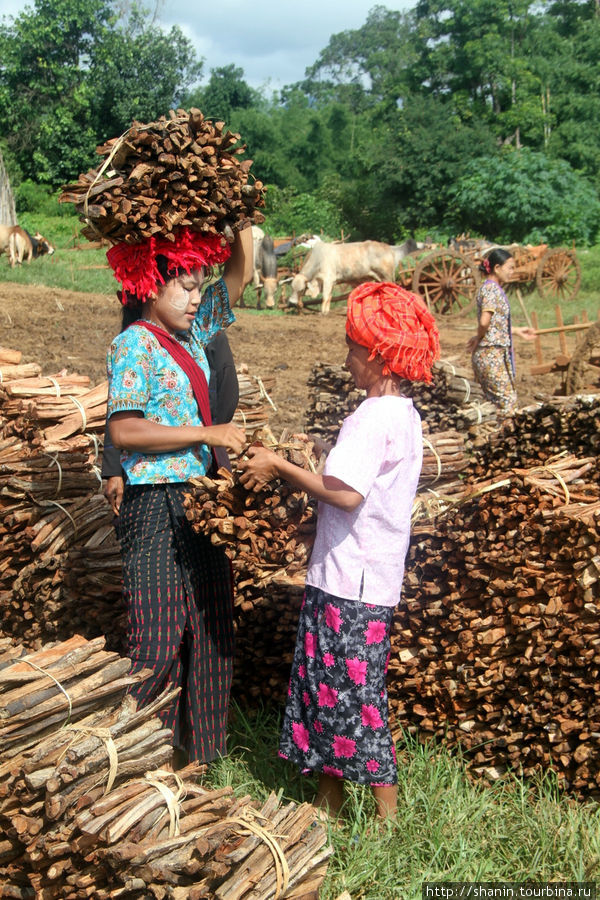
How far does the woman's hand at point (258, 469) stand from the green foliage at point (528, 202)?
73.2 ft

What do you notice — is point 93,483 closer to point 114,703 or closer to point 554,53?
point 114,703

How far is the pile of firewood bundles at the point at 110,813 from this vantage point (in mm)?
2072

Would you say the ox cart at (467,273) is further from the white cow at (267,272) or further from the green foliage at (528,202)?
the green foliage at (528,202)

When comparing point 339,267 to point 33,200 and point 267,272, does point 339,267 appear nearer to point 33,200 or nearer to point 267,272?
point 267,272

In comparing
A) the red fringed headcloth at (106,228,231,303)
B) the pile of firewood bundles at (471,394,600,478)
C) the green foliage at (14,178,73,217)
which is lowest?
the pile of firewood bundles at (471,394,600,478)

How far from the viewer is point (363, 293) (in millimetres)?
2646

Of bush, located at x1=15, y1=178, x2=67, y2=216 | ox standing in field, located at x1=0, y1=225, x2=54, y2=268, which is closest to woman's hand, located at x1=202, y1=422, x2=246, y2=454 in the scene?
ox standing in field, located at x1=0, y1=225, x2=54, y2=268

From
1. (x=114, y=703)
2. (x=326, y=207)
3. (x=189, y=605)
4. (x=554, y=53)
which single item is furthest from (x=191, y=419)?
(x=554, y=53)

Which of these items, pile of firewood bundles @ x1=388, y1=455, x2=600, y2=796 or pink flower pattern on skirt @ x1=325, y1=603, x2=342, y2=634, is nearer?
pink flower pattern on skirt @ x1=325, y1=603, x2=342, y2=634

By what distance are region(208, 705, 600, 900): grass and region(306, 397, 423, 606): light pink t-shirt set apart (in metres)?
0.71

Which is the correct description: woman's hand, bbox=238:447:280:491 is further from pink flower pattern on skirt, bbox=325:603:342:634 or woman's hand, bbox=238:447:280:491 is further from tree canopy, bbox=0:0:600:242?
tree canopy, bbox=0:0:600:242

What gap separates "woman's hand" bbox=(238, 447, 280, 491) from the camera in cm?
258

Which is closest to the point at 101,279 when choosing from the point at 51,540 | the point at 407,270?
the point at 407,270

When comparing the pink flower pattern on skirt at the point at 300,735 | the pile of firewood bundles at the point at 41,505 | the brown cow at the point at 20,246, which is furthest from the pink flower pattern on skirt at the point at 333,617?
the brown cow at the point at 20,246
